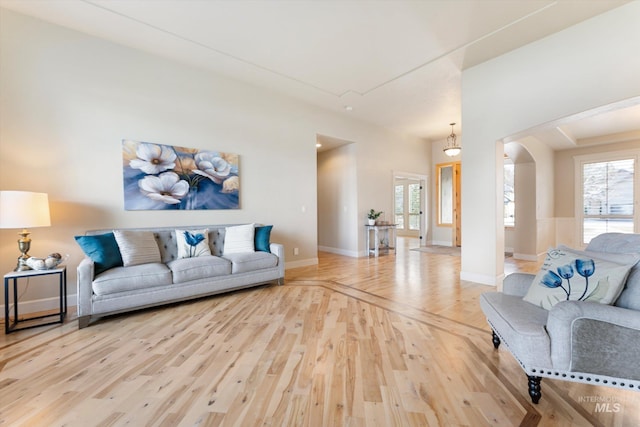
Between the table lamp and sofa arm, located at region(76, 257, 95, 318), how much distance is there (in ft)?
1.90

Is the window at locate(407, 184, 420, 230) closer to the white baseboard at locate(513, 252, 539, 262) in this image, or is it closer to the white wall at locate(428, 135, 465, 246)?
the white wall at locate(428, 135, 465, 246)

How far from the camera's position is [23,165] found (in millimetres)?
2816

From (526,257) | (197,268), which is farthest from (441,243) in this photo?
(197,268)

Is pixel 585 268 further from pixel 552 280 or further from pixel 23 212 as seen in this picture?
→ pixel 23 212

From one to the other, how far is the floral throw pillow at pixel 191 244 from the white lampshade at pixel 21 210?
48.9 inches

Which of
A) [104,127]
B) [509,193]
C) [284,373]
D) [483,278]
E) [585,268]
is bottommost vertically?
[284,373]

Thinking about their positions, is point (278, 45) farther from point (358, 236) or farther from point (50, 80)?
point (358, 236)

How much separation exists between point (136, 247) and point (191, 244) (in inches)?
23.0

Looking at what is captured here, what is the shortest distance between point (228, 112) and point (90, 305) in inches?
121

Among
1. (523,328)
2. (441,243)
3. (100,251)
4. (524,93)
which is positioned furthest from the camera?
(441,243)

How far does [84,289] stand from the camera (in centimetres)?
250

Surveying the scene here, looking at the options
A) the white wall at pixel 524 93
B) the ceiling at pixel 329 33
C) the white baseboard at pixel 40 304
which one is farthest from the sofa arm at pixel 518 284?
the white baseboard at pixel 40 304

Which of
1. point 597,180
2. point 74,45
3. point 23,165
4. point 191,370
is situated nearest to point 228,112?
point 74,45

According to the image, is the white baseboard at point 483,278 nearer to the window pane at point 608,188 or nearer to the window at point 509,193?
the window at point 509,193
